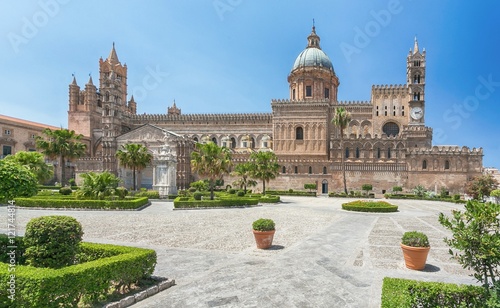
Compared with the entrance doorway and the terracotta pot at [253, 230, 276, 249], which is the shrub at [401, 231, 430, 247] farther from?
the entrance doorway

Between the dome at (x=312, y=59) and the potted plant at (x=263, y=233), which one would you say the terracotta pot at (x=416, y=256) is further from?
the dome at (x=312, y=59)

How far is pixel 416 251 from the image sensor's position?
942 cm

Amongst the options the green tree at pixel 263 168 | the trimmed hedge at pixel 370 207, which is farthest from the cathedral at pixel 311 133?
the trimmed hedge at pixel 370 207

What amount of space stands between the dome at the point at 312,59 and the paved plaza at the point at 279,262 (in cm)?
4877

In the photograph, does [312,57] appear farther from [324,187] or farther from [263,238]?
[263,238]

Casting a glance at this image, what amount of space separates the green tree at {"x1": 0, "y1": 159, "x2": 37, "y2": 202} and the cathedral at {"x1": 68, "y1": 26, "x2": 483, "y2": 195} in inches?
1395

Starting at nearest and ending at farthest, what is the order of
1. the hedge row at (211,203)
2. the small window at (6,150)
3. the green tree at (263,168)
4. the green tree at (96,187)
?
the green tree at (96,187) → the hedge row at (211,203) → the green tree at (263,168) → the small window at (6,150)

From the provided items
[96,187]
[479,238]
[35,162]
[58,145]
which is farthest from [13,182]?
[58,145]

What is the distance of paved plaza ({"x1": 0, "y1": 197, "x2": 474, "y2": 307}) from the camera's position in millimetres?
7156

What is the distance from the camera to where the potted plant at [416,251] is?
9.43 m

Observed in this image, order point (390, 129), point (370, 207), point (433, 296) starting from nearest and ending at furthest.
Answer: point (433, 296), point (370, 207), point (390, 129)

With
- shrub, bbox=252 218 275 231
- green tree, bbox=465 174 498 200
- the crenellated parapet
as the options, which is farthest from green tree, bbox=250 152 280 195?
green tree, bbox=465 174 498 200

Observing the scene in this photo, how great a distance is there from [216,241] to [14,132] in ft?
182

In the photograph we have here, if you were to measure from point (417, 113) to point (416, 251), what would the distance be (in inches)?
2082
